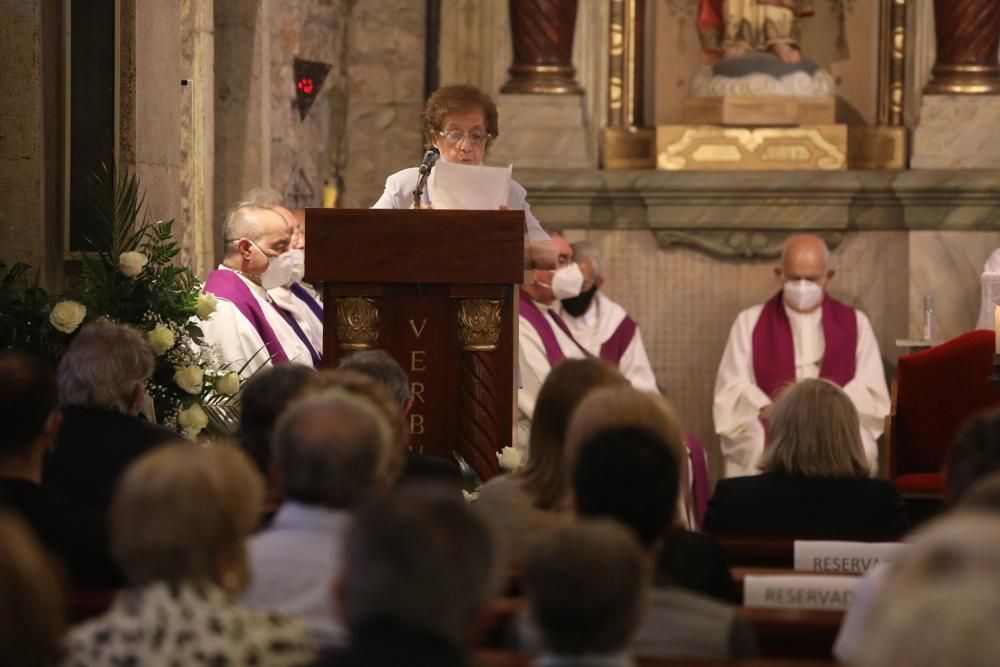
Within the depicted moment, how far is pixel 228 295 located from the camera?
7930 mm

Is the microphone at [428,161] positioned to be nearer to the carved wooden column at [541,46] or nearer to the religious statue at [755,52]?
the carved wooden column at [541,46]

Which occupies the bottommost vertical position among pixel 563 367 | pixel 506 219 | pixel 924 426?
pixel 924 426

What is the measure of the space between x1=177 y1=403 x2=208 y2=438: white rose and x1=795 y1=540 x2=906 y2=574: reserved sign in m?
2.67

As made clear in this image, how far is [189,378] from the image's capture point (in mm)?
6344

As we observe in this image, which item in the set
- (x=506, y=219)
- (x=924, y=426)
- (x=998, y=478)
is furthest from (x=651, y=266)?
(x=998, y=478)

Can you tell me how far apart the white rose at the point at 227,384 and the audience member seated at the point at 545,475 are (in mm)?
2293

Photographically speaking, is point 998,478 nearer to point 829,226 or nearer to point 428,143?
point 428,143

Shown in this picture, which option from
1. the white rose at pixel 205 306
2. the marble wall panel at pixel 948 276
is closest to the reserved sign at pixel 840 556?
the white rose at pixel 205 306

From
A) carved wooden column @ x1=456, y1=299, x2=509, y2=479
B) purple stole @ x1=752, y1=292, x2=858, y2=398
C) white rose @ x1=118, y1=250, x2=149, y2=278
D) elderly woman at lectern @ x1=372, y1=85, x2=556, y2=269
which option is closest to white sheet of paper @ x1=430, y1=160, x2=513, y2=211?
elderly woman at lectern @ x1=372, y1=85, x2=556, y2=269

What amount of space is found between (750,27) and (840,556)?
7.40 meters

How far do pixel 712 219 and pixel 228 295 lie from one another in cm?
370

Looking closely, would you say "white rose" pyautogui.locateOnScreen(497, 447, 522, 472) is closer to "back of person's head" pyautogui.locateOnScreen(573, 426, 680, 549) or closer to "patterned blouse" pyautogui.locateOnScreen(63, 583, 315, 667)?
"back of person's head" pyautogui.locateOnScreen(573, 426, 680, 549)

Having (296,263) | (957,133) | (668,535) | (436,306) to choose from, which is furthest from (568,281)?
(668,535)

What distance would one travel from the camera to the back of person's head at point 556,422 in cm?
419
